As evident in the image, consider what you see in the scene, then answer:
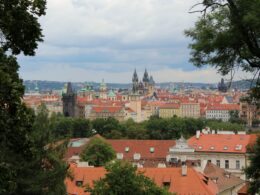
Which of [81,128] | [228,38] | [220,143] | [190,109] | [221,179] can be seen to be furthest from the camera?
[190,109]

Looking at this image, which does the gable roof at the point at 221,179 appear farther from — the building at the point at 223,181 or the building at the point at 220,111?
the building at the point at 220,111

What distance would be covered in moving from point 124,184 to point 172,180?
10.5m

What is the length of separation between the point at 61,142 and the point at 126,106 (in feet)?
455

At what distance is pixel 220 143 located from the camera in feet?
184

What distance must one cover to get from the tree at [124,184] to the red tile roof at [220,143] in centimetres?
3352

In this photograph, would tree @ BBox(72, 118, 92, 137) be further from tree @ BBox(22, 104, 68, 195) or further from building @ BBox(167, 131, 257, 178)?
tree @ BBox(22, 104, 68, 195)

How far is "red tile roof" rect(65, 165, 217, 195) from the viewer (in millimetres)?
31141

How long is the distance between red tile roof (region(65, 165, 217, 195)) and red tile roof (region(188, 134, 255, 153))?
70.4 ft

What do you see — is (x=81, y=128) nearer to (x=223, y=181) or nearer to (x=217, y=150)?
(x=217, y=150)

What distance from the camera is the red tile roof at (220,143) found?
54.9 m

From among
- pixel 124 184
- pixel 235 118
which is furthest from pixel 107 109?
pixel 124 184

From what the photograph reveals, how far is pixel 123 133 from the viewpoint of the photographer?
299 ft

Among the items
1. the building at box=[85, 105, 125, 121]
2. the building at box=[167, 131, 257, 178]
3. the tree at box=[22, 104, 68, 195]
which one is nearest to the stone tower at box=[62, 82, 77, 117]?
the building at box=[85, 105, 125, 121]

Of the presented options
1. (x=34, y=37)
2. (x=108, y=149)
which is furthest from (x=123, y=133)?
(x=34, y=37)
